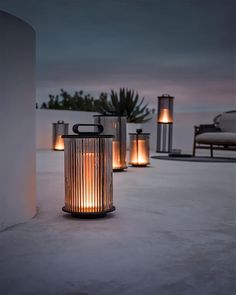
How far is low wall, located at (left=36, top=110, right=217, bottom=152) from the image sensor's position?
9.71 meters

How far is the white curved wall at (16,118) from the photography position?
1.94 metres

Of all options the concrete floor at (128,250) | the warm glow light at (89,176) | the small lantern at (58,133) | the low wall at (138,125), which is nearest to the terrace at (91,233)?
the concrete floor at (128,250)

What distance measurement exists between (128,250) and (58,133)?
7.45 metres

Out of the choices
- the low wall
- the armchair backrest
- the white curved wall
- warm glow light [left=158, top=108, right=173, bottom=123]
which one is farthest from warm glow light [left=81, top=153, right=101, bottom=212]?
the low wall

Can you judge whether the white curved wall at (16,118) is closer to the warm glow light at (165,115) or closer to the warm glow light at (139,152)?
the warm glow light at (139,152)

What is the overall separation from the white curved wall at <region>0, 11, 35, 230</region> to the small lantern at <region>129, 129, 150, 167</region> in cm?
317

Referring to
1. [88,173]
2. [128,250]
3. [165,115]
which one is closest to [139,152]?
[88,173]

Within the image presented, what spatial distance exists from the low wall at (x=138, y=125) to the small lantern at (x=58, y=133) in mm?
747

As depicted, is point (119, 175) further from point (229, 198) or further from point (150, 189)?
point (229, 198)

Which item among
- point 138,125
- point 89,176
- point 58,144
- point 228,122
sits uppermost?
point 228,122

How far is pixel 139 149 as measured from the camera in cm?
529

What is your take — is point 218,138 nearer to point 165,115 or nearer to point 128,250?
point 165,115
